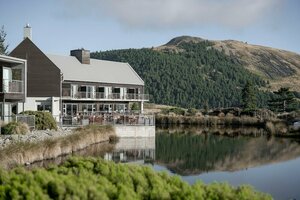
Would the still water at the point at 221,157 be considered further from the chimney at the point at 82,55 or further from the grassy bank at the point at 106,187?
the chimney at the point at 82,55

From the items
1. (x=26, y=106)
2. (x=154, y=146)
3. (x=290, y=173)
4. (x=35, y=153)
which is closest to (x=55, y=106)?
(x=26, y=106)

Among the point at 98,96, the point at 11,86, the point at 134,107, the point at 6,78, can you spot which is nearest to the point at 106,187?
the point at 11,86

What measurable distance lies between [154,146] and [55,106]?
14.1 m

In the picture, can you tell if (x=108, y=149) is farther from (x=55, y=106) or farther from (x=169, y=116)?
(x=169, y=116)

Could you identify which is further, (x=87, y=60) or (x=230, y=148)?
(x=87, y=60)

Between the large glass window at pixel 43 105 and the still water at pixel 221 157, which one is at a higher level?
the large glass window at pixel 43 105

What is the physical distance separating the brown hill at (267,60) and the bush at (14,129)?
117 m

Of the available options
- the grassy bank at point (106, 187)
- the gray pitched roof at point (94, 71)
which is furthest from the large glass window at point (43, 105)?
the grassy bank at point (106, 187)

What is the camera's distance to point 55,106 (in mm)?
46531

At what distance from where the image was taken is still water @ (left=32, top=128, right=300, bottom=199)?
876 inches

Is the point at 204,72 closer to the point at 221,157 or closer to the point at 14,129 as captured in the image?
the point at 221,157

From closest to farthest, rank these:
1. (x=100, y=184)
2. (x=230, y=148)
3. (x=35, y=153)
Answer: (x=100, y=184), (x=35, y=153), (x=230, y=148)

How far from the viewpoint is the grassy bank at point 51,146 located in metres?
20.3

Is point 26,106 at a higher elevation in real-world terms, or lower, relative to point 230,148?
higher
